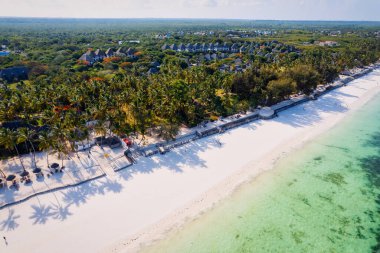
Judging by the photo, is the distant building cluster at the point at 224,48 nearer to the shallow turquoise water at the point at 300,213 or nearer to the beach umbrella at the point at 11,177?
the shallow turquoise water at the point at 300,213

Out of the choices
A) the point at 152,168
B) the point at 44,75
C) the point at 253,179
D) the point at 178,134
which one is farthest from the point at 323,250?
the point at 44,75

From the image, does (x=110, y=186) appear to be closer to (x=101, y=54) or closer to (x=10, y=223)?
(x=10, y=223)

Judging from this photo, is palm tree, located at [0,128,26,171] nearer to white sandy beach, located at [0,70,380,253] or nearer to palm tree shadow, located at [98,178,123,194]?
white sandy beach, located at [0,70,380,253]

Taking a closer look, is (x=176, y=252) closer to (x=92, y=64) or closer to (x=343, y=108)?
(x=343, y=108)

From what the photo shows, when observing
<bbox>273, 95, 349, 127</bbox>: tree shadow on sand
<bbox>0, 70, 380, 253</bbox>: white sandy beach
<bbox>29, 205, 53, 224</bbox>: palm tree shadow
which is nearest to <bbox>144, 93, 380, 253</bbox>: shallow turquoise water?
<bbox>0, 70, 380, 253</bbox>: white sandy beach

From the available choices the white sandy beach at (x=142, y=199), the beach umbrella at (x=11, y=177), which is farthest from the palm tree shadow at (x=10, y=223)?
the beach umbrella at (x=11, y=177)

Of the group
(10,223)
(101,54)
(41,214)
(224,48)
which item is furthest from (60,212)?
(224,48)
